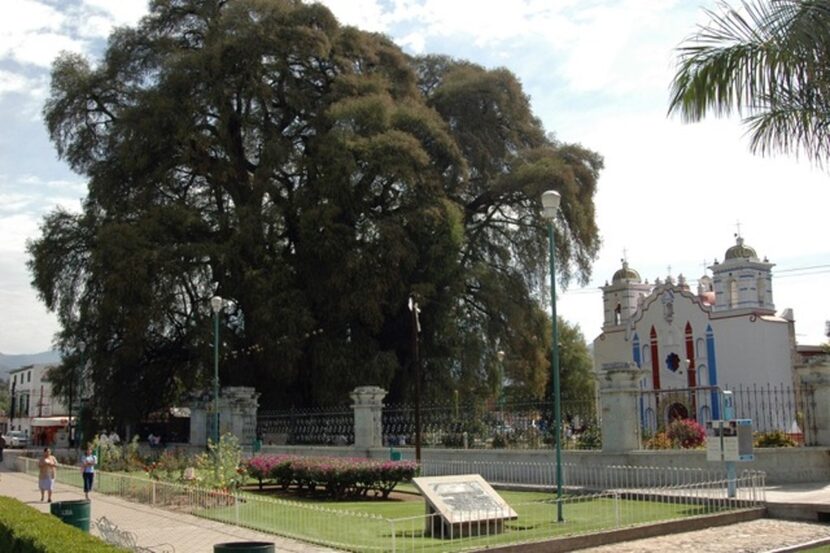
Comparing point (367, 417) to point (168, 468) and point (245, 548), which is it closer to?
point (168, 468)

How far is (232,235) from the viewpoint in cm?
3334

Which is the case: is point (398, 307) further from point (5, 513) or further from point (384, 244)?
point (5, 513)

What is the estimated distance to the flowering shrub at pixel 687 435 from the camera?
19.4 m

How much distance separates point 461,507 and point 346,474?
21.6 feet

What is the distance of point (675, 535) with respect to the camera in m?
12.8

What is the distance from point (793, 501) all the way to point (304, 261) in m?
23.2

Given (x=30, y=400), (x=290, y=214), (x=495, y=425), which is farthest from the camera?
(x=30, y=400)

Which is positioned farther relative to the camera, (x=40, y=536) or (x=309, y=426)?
(x=309, y=426)

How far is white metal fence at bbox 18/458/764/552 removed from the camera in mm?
12438

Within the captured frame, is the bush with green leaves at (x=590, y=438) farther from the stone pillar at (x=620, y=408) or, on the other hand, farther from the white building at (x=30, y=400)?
the white building at (x=30, y=400)

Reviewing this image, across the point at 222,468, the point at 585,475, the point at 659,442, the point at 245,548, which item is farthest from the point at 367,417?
the point at 245,548

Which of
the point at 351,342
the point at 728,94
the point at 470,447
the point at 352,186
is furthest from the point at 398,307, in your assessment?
the point at 728,94

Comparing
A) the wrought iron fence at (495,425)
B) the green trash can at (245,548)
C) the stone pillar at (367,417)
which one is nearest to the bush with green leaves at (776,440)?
the wrought iron fence at (495,425)

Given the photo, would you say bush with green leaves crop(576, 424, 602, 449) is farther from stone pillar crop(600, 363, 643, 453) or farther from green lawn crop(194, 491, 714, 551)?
green lawn crop(194, 491, 714, 551)
